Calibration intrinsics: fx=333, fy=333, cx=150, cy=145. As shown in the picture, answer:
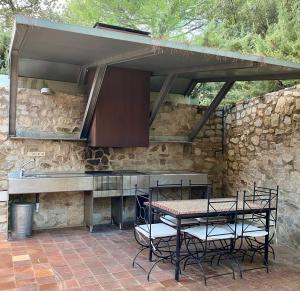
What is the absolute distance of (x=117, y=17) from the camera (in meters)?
9.64

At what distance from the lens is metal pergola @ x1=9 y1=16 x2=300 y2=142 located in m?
3.72

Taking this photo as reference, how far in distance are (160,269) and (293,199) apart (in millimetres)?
2627

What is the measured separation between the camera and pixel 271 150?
239 inches

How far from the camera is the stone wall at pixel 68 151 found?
5984mm

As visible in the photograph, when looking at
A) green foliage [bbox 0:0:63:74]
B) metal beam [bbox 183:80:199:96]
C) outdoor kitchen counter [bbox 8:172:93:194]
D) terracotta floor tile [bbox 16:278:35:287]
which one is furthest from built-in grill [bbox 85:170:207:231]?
green foliage [bbox 0:0:63:74]

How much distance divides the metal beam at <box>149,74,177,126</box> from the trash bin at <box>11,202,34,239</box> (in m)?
2.91

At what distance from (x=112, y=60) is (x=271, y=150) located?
3293 mm

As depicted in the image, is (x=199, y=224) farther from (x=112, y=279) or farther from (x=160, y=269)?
(x=112, y=279)

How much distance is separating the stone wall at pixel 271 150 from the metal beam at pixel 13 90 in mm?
4388

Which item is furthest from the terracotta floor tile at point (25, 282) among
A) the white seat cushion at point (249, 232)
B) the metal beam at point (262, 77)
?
the metal beam at point (262, 77)

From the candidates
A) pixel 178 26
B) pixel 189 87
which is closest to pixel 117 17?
pixel 178 26

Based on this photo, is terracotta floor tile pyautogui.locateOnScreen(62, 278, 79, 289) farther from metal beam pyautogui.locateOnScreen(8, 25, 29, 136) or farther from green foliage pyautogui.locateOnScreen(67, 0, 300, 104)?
green foliage pyautogui.locateOnScreen(67, 0, 300, 104)

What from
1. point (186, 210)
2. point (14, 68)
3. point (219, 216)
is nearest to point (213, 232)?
point (219, 216)

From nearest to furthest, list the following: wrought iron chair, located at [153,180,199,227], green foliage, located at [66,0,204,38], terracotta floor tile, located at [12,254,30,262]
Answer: terracotta floor tile, located at [12,254,30,262] → wrought iron chair, located at [153,180,199,227] → green foliage, located at [66,0,204,38]
